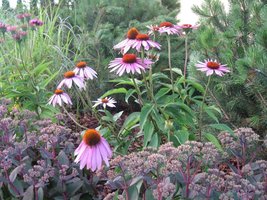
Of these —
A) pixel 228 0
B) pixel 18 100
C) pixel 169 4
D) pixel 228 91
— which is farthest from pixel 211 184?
pixel 169 4

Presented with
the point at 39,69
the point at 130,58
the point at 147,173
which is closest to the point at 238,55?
the point at 130,58

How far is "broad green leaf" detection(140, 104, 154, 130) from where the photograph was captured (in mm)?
2453

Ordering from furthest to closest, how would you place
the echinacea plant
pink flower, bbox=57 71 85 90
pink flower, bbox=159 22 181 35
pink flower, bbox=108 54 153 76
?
pink flower, bbox=159 22 181 35 → pink flower, bbox=57 71 85 90 → pink flower, bbox=108 54 153 76 → the echinacea plant

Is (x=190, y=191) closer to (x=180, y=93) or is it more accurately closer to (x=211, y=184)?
(x=211, y=184)

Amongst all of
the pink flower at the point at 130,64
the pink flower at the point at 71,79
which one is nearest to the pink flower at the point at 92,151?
the pink flower at the point at 130,64

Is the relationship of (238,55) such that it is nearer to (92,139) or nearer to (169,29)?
(169,29)

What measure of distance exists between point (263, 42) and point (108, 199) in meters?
1.27

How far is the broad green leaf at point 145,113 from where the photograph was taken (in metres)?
2.45

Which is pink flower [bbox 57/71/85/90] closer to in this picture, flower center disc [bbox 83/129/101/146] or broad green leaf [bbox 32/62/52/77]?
flower center disc [bbox 83/129/101/146]

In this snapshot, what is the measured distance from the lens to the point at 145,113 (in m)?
2.49

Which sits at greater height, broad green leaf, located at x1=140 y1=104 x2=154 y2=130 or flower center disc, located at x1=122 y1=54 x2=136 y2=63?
flower center disc, located at x1=122 y1=54 x2=136 y2=63

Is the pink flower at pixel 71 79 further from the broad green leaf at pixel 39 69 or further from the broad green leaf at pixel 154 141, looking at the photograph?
the broad green leaf at pixel 39 69

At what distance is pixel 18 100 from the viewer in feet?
13.1

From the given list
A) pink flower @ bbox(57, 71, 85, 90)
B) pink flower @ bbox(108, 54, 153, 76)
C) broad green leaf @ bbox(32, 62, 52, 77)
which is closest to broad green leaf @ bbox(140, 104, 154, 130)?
pink flower @ bbox(108, 54, 153, 76)
